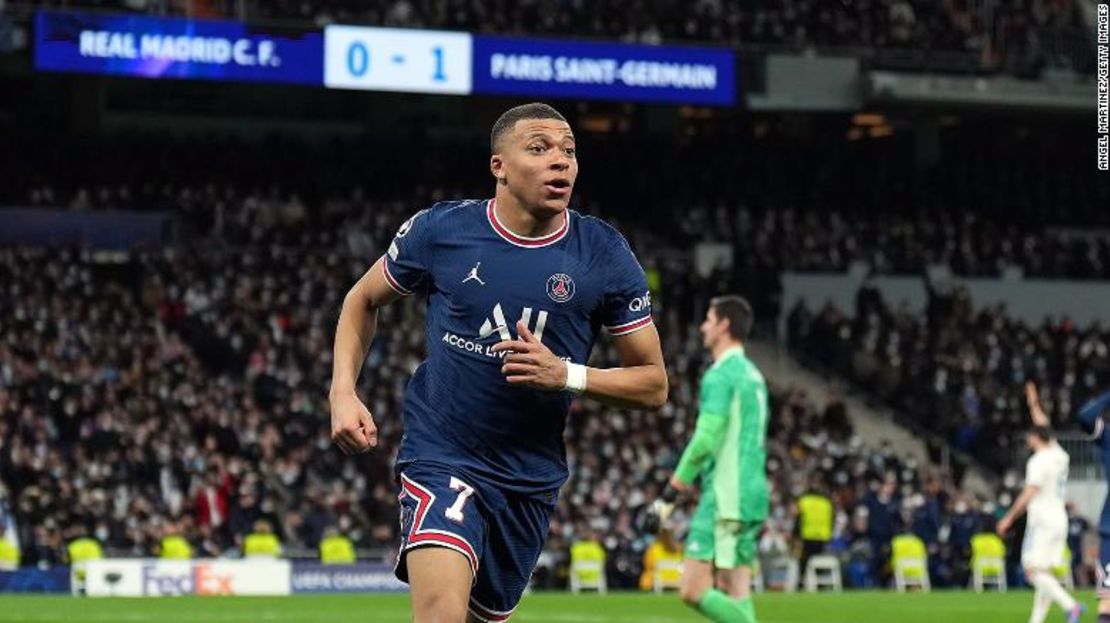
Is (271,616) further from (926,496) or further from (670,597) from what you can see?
(926,496)

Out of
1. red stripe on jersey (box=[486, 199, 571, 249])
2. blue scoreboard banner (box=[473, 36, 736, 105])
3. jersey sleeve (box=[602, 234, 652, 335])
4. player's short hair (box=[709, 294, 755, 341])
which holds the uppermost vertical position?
blue scoreboard banner (box=[473, 36, 736, 105])

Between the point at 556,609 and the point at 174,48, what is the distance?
1608cm

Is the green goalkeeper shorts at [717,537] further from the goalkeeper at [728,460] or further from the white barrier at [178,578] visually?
the white barrier at [178,578]

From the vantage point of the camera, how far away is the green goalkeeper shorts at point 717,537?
1392 centimetres

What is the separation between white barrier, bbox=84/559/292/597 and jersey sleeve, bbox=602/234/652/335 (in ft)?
67.0

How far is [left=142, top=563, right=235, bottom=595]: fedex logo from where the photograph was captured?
27.7 meters

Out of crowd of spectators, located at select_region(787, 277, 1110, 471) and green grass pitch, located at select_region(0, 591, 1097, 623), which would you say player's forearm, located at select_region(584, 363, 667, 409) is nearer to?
green grass pitch, located at select_region(0, 591, 1097, 623)

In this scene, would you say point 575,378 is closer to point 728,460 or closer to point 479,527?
point 479,527

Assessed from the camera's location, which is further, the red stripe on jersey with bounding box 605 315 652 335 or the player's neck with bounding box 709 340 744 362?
the player's neck with bounding box 709 340 744 362

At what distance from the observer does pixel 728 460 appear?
14.0 m

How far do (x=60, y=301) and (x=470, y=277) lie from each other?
91.7ft

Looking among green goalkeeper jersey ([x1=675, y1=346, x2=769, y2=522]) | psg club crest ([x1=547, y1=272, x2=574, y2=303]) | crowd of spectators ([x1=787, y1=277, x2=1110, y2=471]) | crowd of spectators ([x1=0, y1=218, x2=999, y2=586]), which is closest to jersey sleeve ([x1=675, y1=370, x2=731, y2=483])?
green goalkeeper jersey ([x1=675, y1=346, x2=769, y2=522])

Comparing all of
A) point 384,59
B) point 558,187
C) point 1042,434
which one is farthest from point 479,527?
point 384,59

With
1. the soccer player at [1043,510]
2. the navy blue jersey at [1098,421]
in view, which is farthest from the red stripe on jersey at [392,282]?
the soccer player at [1043,510]
